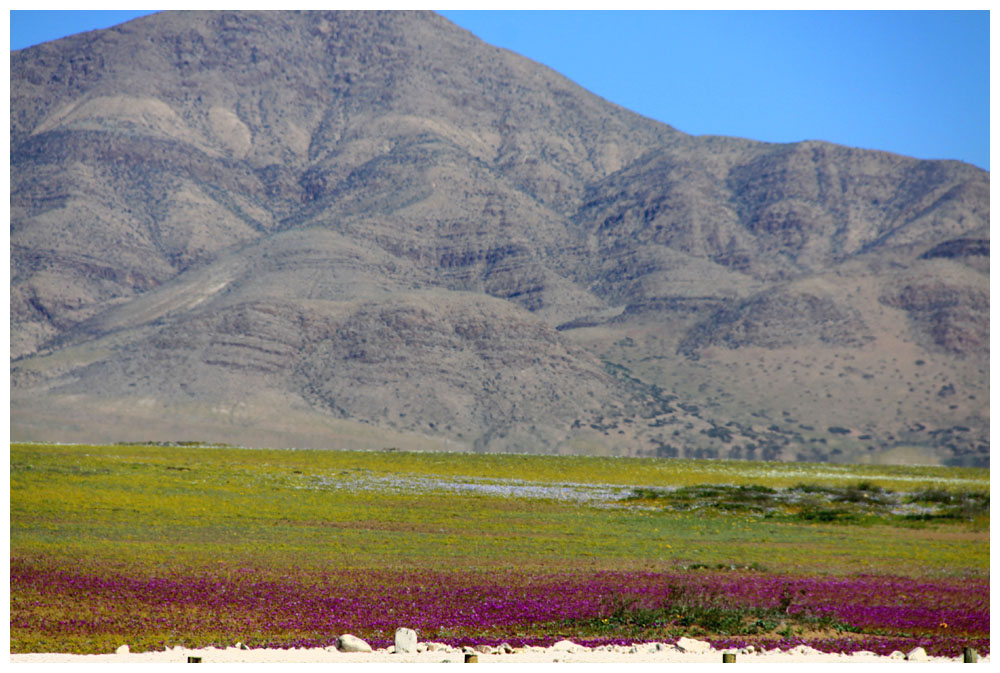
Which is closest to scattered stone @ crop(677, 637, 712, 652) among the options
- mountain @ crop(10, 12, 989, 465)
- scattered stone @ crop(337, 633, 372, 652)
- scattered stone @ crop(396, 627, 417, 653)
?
scattered stone @ crop(396, 627, 417, 653)

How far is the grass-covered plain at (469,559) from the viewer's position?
65.2 feet

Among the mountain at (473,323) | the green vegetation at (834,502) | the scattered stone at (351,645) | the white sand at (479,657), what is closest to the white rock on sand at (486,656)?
the white sand at (479,657)

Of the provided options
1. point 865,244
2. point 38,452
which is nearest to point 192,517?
point 38,452

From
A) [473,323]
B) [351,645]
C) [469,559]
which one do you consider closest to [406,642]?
[351,645]

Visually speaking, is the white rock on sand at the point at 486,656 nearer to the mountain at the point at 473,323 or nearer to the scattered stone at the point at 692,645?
the scattered stone at the point at 692,645

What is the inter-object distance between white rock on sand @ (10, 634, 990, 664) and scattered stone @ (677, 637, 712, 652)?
Result: 4 centimetres

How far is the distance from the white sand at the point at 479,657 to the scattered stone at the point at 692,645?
138 millimetres

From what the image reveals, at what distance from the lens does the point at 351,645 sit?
17.2 meters

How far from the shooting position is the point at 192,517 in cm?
3797

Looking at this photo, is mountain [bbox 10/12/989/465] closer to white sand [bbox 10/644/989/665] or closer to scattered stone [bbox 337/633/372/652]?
scattered stone [bbox 337/633/372/652]

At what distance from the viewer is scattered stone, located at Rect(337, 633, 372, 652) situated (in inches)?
674

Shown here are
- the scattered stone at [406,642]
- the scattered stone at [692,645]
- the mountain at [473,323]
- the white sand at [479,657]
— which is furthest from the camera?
the mountain at [473,323]

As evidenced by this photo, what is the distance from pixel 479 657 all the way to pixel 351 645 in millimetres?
2091

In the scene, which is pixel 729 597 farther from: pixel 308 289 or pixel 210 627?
pixel 308 289
